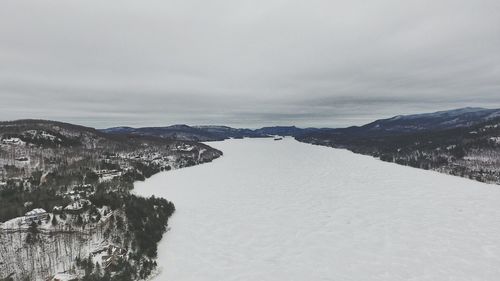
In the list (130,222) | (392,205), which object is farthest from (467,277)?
(130,222)

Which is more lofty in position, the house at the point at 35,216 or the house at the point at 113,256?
the house at the point at 35,216

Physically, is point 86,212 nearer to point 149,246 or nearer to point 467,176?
point 149,246

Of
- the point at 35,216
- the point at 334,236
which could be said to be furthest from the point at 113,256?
the point at 334,236

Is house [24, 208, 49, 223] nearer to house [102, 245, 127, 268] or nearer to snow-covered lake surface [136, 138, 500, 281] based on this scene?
house [102, 245, 127, 268]

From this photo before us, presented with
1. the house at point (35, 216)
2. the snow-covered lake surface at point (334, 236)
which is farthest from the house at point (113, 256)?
the house at point (35, 216)

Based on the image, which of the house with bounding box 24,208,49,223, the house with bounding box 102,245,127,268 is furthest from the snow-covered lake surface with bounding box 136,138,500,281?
the house with bounding box 24,208,49,223

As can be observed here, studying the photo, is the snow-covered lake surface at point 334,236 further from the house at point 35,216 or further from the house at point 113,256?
the house at point 35,216

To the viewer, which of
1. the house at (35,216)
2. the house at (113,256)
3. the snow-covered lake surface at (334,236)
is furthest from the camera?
the house at (35,216)

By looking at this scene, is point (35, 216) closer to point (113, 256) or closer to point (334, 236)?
point (113, 256)

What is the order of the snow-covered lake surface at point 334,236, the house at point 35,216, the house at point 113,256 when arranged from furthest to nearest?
the house at point 35,216 < the snow-covered lake surface at point 334,236 < the house at point 113,256
